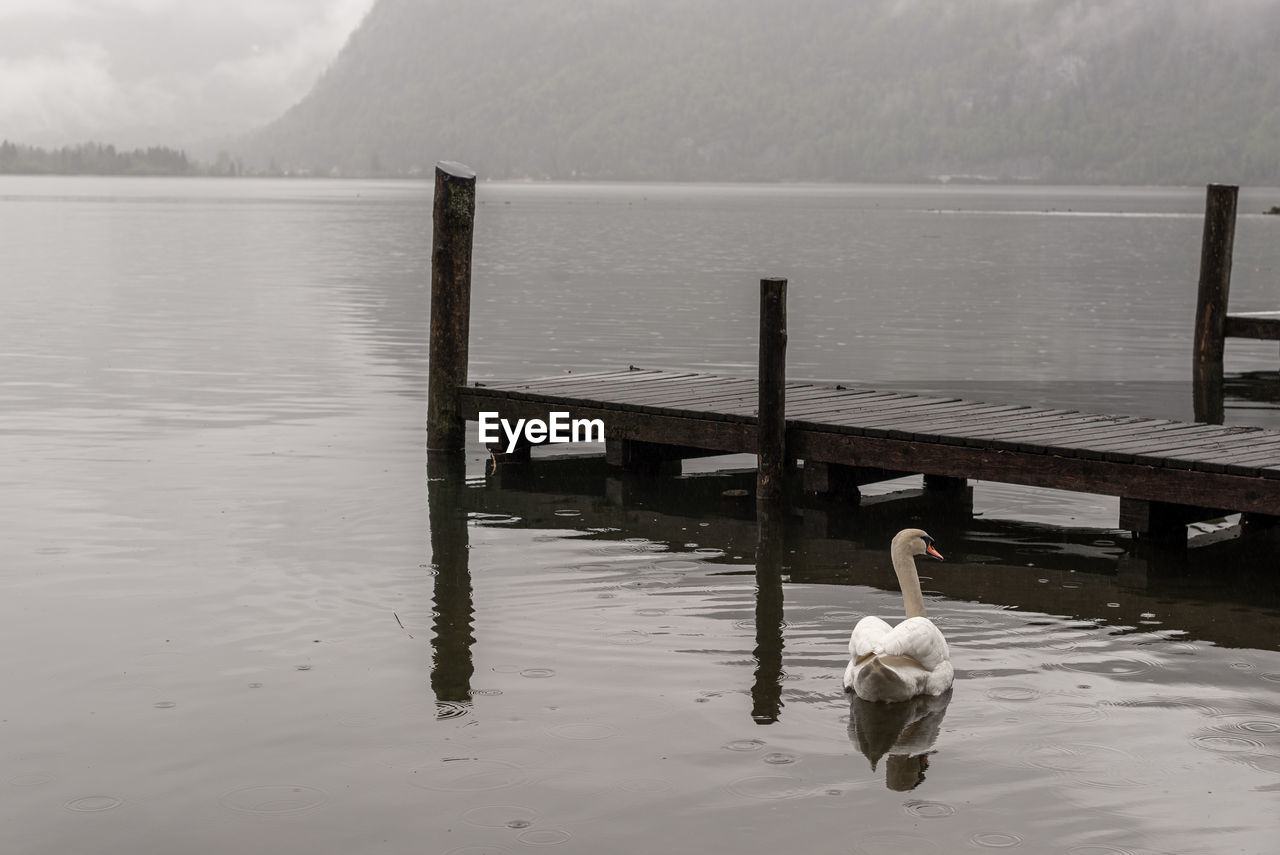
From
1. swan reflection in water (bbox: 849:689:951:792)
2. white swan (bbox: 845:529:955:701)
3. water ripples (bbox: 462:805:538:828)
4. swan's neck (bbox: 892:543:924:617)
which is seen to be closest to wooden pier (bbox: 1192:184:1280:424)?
swan's neck (bbox: 892:543:924:617)

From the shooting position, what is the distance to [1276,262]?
6506cm

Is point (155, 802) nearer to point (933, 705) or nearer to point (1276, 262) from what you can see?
point (933, 705)

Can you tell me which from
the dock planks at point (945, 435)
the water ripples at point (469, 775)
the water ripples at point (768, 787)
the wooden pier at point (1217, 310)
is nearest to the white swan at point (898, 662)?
the water ripples at point (768, 787)

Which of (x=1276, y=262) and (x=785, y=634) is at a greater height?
(x=1276, y=262)

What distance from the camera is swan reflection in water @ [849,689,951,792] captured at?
27.6 ft

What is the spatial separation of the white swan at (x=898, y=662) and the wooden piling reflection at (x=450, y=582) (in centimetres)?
233

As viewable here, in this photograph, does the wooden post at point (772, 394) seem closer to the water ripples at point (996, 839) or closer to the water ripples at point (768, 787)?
the water ripples at point (768, 787)

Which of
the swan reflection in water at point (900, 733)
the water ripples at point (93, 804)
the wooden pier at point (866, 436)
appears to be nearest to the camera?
the water ripples at point (93, 804)

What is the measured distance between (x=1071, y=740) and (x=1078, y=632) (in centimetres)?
241

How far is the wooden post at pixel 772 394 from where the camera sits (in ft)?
47.6

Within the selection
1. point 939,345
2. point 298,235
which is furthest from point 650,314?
point 298,235

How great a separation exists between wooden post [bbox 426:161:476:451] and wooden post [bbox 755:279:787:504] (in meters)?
3.97

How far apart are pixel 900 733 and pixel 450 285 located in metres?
9.82

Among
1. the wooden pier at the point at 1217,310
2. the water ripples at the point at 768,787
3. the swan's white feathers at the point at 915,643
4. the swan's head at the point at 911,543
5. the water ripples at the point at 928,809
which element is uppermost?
the wooden pier at the point at 1217,310
